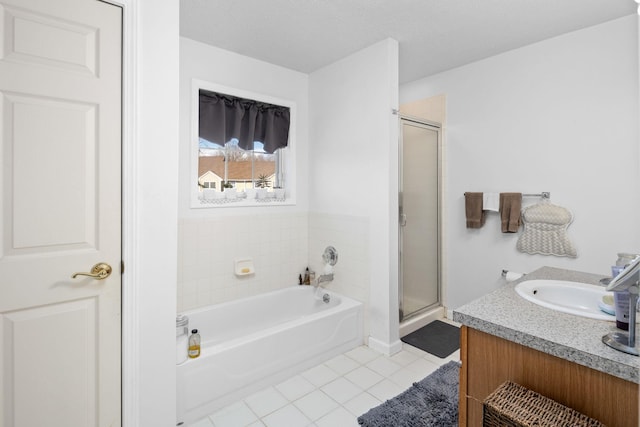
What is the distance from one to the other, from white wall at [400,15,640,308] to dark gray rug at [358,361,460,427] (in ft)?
4.15

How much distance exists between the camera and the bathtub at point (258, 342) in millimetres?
1961

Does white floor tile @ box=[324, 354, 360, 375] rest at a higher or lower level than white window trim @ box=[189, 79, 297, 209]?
lower

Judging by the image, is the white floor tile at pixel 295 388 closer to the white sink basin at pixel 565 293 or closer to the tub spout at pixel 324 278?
the tub spout at pixel 324 278

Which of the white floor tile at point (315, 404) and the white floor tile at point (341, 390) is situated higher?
the white floor tile at point (341, 390)

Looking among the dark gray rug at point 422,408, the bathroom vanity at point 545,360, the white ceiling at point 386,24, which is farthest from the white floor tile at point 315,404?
the white ceiling at point 386,24

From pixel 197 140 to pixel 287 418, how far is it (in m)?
2.23

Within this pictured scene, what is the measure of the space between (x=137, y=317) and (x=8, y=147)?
2.94 ft

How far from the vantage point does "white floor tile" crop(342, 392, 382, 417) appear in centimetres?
202

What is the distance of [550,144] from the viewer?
104 inches

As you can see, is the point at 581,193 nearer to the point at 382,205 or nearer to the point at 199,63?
the point at 382,205

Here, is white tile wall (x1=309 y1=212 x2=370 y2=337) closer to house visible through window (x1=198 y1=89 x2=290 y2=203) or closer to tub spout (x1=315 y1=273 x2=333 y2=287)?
tub spout (x1=315 y1=273 x2=333 y2=287)

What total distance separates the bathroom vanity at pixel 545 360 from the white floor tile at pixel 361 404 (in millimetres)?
879

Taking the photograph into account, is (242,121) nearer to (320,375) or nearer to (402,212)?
(402,212)

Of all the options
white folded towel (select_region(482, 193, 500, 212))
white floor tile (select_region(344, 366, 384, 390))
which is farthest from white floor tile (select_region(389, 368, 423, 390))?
white folded towel (select_region(482, 193, 500, 212))
